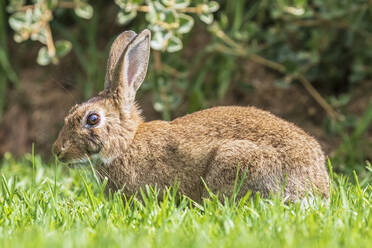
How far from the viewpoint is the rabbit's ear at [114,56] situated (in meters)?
4.56

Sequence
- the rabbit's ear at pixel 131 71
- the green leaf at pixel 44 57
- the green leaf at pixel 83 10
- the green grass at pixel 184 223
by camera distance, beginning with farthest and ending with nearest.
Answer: the green leaf at pixel 83 10 → the green leaf at pixel 44 57 → the rabbit's ear at pixel 131 71 → the green grass at pixel 184 223

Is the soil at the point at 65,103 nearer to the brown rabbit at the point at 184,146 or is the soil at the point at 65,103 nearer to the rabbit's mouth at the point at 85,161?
the brown rabbit at the point at 184,146

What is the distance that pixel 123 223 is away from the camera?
3.36 meters

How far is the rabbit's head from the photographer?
4.36 m

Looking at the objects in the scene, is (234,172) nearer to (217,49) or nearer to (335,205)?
A: (335,205)

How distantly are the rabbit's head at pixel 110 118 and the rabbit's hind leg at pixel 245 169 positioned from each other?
0.83m

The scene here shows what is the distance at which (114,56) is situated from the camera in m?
4.84

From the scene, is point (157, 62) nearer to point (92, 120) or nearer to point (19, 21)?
point (19, 21)

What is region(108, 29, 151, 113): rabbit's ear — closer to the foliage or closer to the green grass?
the foliage

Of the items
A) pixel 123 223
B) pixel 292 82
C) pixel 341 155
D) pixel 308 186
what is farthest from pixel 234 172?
pixel 292 82

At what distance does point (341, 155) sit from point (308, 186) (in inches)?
89.8

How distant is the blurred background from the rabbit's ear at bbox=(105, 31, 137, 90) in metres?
0.52

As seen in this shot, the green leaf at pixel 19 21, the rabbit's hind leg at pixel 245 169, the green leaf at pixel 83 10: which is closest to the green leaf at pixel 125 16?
the green leaf at pixel 83 10

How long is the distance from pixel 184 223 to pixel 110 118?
1.52 metres
